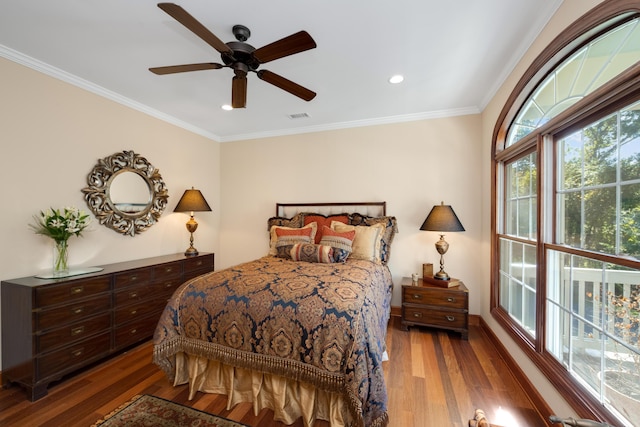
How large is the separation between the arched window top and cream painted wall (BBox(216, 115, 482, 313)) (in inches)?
39.7

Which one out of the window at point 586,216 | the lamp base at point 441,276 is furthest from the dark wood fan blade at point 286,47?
the lamp base at point 441,276

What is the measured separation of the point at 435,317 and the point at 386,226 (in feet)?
3.83

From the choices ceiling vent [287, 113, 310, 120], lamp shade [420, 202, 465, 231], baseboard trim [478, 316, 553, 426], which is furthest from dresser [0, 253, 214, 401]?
baseboard trim [478, 316, 553, 426]

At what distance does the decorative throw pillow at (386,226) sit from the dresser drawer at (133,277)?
96.1 inches

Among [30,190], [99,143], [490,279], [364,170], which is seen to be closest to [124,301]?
[30,190]

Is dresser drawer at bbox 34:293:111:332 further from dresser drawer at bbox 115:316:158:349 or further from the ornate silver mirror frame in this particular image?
the ornate silver mirror frame

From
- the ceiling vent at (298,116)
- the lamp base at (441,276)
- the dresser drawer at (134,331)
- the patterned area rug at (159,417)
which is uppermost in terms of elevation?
the ceiling vent at (298,116)

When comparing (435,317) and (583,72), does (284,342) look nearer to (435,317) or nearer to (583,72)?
(435,317)

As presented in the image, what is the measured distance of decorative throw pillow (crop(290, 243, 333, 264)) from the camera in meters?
2.78

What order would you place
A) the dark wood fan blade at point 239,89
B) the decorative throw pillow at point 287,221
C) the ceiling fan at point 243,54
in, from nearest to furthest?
the ceiling fan at point 243,54
the dark wood fan blade at point 239,89
the decorative throw pillow at point 287,221

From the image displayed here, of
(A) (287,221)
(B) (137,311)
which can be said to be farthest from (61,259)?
(A) (287,221)

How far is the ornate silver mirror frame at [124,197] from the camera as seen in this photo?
2.66m

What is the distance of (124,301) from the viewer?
247 cm

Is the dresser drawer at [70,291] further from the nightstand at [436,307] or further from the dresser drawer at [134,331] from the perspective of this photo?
the nightstand at [436,307]
